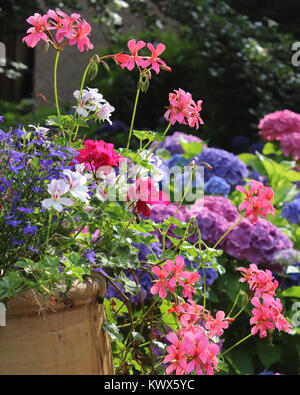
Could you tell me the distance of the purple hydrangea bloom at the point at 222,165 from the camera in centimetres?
264

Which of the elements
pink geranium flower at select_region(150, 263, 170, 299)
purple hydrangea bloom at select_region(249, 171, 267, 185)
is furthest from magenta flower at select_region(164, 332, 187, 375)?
purple hydrangea bloom at select_region(249, 171, 267, 185)

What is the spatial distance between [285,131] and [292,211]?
1033mm

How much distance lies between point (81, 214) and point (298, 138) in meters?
2.44

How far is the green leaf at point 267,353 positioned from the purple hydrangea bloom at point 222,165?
2.65 ft

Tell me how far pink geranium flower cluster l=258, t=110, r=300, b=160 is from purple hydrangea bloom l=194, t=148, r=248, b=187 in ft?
2.69

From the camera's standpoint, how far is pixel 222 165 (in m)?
2.63

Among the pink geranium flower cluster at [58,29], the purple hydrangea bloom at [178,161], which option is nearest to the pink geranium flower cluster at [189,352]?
the pink geranium flower cluster at [58,29]

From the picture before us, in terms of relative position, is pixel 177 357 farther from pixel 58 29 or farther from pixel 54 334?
pixel 58 29

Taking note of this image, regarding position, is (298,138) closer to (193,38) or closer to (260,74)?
(260,74)

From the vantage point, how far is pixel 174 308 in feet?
A: 4.18

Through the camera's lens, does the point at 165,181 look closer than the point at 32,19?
No

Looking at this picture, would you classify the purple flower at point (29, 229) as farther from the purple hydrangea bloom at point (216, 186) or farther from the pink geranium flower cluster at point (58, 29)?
the purple hydrangea bloom at point (216, 186)
